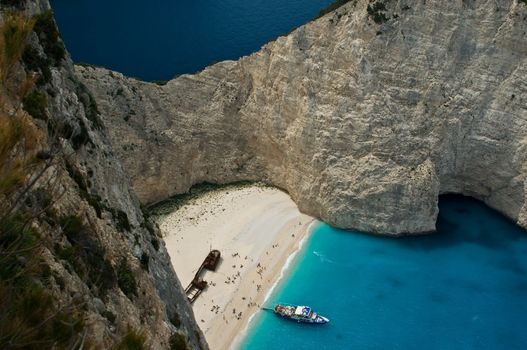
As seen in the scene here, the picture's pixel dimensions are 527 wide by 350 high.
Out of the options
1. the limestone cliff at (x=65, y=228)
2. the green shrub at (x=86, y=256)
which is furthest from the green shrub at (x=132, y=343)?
the green shrub at (x=86, y=256)

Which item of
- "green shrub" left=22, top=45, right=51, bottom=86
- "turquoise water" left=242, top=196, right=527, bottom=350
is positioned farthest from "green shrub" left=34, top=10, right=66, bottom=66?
"turquoise water" left=242, top=196, right=527, bottom=350

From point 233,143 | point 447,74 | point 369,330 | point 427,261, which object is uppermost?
point 447,74

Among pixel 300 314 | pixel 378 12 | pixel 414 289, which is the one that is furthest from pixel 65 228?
pixel 378 12

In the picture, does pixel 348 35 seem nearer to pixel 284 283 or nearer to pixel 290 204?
pixel 290 204

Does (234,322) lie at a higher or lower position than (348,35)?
lower

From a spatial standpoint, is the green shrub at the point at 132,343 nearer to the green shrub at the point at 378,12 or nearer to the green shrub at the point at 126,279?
the green shrub at the point at 126,279

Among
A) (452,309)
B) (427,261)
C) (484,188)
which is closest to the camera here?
(452,309)

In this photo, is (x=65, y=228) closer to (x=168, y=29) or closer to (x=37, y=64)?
(x=37, y=64)

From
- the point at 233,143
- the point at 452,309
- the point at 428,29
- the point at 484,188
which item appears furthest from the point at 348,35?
the point at 452,309
